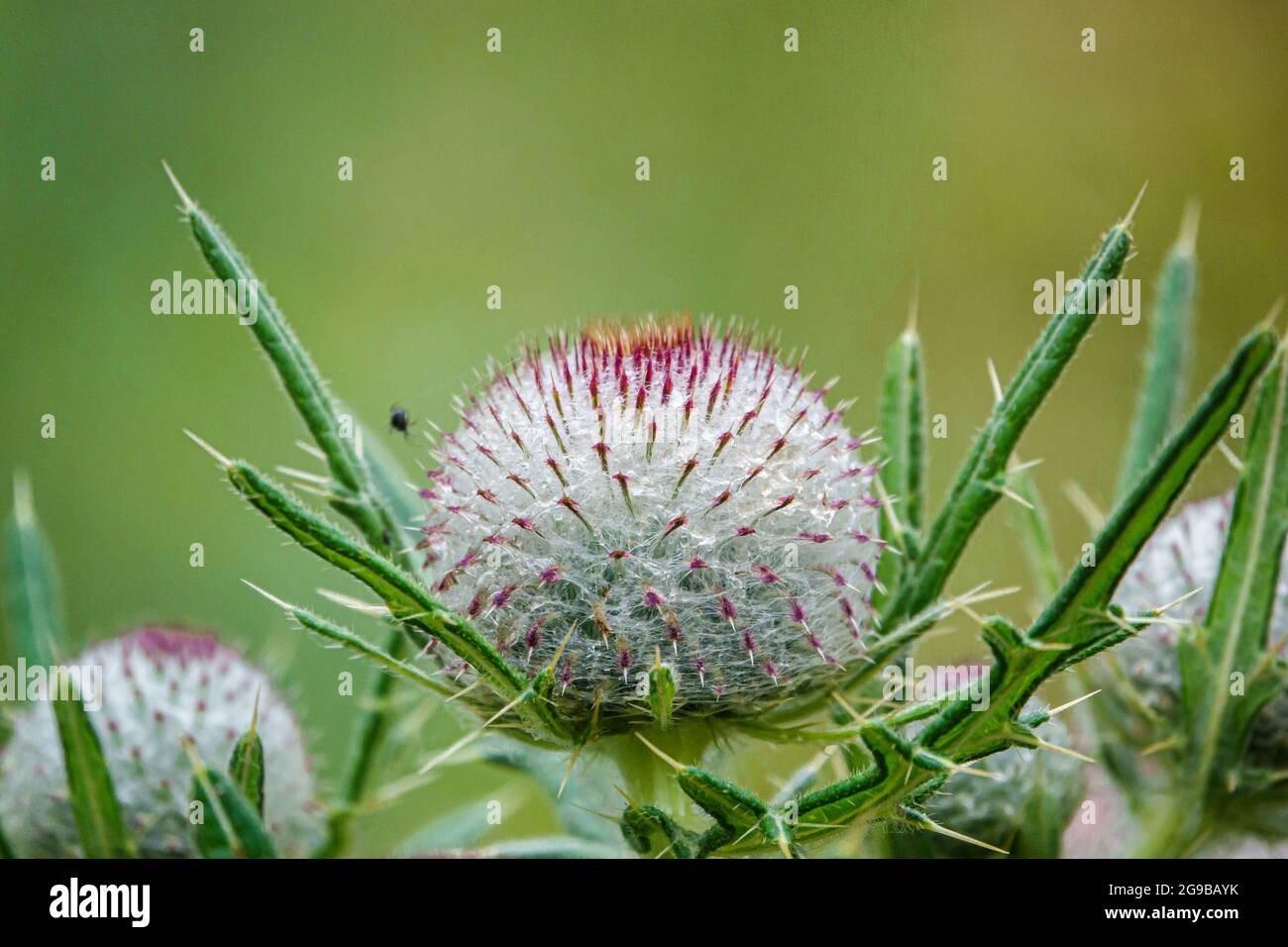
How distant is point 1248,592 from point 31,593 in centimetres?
297

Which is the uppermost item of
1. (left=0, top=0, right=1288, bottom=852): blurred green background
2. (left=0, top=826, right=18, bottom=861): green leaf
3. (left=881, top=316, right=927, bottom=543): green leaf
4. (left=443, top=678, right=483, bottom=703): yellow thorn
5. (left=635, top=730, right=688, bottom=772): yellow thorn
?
(left=0, top=0, right=1288, bottom=852): blurred green background

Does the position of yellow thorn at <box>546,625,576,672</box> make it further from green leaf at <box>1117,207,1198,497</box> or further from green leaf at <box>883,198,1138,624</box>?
green leaf at <box>1117,207,1198,497</box>

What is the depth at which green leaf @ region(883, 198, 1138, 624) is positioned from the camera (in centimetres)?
219

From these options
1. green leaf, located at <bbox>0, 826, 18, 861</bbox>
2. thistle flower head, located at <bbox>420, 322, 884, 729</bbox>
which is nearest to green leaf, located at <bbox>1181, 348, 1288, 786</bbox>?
thistle flower head, located at <bbox>420, 322, 884, 729</bbox>

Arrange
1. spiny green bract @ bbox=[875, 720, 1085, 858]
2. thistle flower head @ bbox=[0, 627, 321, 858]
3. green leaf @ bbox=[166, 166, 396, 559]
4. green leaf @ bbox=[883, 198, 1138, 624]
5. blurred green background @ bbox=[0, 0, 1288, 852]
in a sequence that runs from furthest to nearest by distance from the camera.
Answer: blurred green background @ bbox=[0, 0, 1288, 852]
thistle flower head @ bbox=[0, 627, 321, 858]
spiny green bract @ bbox=[875, 720, 1085, 858]
green leaf @ bbox=[166, 166, 396, 559]
green leaf @ bbox=[883, 198, 1138, 624]

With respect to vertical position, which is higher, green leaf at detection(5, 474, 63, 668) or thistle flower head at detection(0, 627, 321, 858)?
green leaf at detection(5, 474, 63, 668)

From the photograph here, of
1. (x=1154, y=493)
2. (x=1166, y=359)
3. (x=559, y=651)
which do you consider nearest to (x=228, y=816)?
(x=559, y=651)

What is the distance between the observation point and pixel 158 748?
2.96 m

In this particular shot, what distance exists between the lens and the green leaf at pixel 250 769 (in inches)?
89.2

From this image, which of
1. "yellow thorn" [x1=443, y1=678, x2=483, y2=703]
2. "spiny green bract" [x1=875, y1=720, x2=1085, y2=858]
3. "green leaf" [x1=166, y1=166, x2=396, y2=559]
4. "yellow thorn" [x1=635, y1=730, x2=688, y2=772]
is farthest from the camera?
"spiny green bract" [x1=875, y1=720, x2=1085, y2=858]

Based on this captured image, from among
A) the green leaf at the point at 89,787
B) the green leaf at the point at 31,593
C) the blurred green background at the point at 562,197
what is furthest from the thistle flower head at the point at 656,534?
the blurred green background at the point at 562,197

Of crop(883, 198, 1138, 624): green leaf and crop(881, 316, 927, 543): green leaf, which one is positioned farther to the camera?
crop(881, 316, 927, 543): green leaf

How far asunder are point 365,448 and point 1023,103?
5.63 m

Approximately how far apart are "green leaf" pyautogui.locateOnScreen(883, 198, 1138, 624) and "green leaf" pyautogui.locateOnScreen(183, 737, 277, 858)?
1277mm
